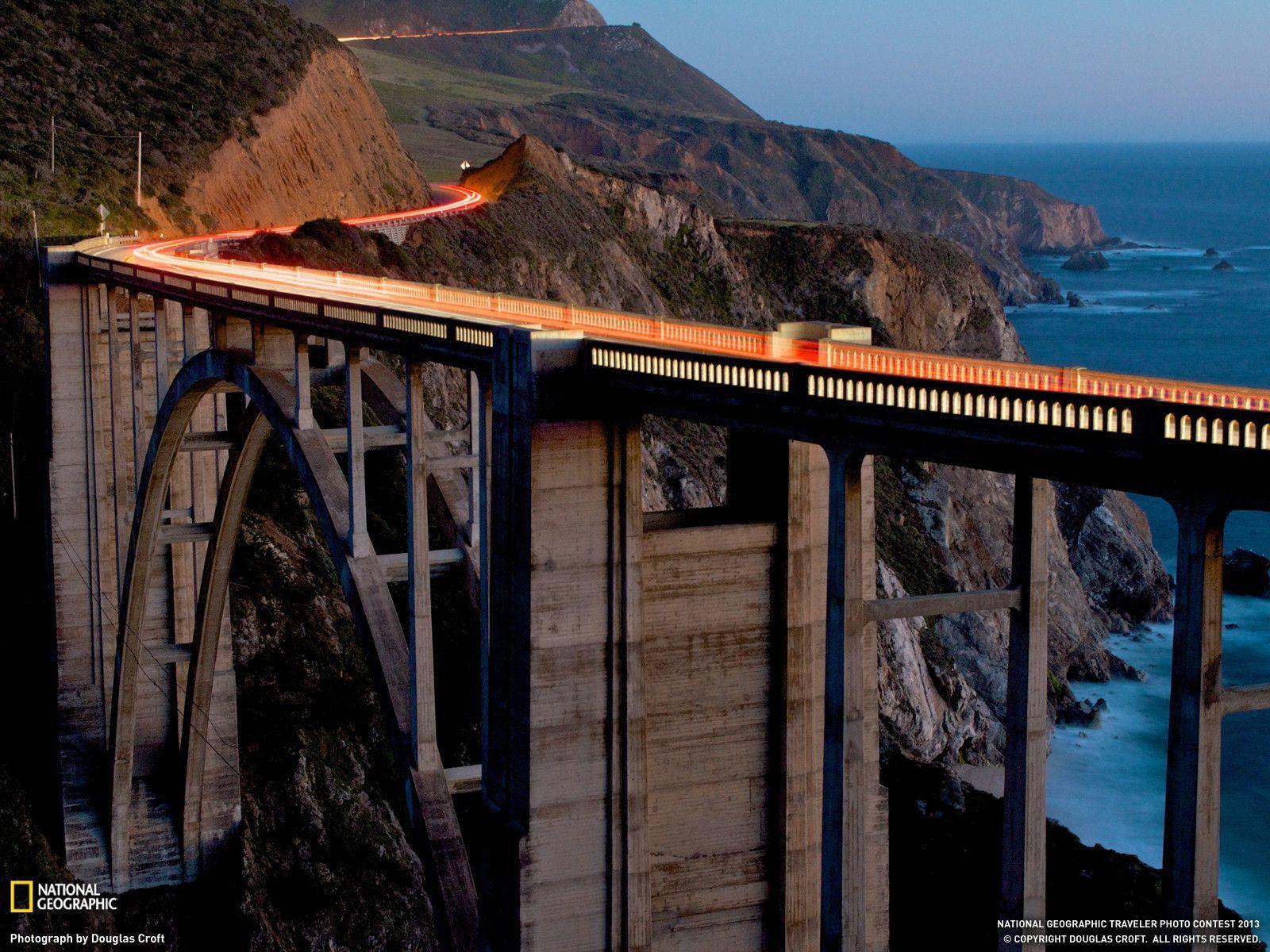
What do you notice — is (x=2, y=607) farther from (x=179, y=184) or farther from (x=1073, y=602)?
(x=1073, y=602)

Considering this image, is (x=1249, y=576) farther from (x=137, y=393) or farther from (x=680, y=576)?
(x=680, y=576)

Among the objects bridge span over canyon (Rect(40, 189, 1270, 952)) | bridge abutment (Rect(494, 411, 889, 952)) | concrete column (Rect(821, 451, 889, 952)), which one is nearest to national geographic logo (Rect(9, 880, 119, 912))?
bridge span over canyon (Rect(40, 189, 1270, 952))

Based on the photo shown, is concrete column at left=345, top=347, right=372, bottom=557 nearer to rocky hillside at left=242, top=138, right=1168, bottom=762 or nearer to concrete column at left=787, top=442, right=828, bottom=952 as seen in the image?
concrete column at left=787, top=442, right=828, bottom=952

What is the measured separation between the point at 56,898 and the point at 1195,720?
37.2 m

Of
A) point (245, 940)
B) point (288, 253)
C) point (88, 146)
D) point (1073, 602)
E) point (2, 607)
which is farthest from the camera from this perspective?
point (1073, 602)

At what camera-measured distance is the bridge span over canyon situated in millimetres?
15125

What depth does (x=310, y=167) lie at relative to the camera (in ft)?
298

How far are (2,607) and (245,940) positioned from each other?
16607 millimetres

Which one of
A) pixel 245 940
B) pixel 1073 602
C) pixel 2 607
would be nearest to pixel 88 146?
pixel 2 607

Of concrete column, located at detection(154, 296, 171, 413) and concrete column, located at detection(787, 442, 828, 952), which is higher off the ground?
concrete column, located at detection(154, 296, 171, 413)

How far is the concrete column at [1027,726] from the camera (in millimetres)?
16469

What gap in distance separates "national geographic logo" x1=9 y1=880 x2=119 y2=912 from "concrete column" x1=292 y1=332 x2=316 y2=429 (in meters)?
19.4

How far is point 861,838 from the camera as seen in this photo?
17734mm

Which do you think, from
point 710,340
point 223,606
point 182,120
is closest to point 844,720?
point 710,340
